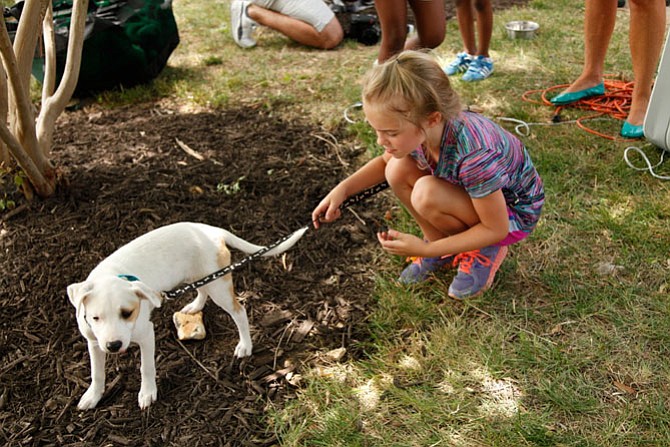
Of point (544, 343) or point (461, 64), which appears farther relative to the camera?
point (461, 64)

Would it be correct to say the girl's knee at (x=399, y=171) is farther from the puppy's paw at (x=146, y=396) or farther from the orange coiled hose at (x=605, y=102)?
the orange coiled hose at (x=605, y=102)

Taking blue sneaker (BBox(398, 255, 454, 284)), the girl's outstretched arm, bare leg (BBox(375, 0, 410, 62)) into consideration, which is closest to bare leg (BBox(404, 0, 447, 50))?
bare leg (BBox(375, 0, 410, 62))

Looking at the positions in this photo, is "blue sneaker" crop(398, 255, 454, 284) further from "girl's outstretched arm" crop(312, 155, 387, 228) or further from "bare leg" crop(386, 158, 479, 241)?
"girl's outstretched arm" crop(312, 155, 387, 228)

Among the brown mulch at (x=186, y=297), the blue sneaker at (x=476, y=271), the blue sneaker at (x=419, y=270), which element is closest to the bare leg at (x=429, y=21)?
the brown mulch at (x=186, y=297)

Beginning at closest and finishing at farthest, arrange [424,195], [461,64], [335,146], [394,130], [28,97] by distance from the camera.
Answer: [394,130] → [424,195] → [28,97] → [335,146] → [461,64]

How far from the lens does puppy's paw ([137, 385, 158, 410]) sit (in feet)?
8.70

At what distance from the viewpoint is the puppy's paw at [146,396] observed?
8.70 feet

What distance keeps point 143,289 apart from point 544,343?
1800 mm

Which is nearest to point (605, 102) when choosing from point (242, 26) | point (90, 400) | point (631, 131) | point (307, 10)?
point (631, 131)

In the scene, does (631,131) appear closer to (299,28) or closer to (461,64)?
(461,64)

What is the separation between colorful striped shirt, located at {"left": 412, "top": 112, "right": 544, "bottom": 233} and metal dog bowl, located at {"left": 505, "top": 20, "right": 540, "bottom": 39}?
163 inches

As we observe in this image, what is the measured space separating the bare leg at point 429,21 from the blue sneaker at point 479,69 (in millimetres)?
549

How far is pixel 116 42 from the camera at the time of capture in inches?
214

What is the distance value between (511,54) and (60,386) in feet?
16.9
